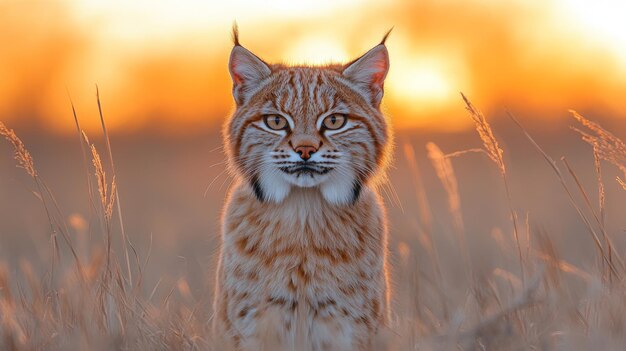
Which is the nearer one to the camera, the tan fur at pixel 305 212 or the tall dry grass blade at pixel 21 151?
the tall dry grass blade at pixel 21 151

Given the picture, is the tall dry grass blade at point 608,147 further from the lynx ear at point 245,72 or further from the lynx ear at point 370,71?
the lynx ear at point 245,72

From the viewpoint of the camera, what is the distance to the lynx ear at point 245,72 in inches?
203

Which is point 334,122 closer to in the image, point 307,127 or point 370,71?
point 307,127

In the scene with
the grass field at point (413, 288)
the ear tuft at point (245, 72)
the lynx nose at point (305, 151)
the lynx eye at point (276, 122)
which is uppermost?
the ear tuft at point (245, 72)

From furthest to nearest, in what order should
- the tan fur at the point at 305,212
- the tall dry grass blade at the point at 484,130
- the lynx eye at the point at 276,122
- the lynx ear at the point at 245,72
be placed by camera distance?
the lynx ear at the point at 245,72 < the lynx eye at the point at 276,122 < the tan fur at the point at 305,212 < the tall dry grass blade at the point at 484,130

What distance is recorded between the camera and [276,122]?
492 centimetres

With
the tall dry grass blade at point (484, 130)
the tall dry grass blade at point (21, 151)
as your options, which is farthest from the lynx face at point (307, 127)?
the tall dry grass blade at point (21, 151)

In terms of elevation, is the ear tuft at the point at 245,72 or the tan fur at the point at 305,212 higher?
the ear tuft at the point at 245,72

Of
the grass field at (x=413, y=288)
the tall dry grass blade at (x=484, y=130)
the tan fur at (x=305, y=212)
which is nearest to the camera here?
the grass field at (x=413, y=288)

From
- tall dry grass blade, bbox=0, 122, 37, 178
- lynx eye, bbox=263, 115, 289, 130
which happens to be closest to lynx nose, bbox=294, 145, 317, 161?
lynx eye, bbox=263, 115, 289, 130

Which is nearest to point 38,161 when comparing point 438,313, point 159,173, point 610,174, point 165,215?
point 159,173

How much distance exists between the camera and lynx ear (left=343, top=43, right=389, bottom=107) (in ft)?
17.1

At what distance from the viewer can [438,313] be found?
5.98 m

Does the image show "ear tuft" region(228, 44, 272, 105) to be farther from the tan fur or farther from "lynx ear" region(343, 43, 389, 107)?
"lynx ear" region(343, 43, 389, 107)
